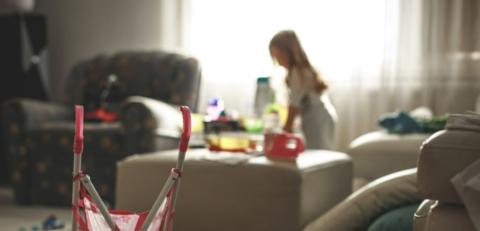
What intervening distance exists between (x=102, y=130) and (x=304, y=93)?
91 centimetres

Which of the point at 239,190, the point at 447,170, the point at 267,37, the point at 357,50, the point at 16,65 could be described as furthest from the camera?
the point at 16,65

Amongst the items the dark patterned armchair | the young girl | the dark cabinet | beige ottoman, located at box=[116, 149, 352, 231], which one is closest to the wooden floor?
the dark patterned armchair

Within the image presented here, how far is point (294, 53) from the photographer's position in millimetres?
2758

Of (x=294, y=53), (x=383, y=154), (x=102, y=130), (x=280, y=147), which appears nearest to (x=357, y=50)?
(x=294, y=53)

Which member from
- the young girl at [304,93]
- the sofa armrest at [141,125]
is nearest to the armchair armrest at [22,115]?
the sofa armrest at [141,125]

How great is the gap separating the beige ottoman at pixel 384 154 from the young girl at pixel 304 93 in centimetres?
37

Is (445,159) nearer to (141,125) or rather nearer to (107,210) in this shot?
(107,210)

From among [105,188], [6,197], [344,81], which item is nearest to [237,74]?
[344,81]

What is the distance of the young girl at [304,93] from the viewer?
2.72 metres

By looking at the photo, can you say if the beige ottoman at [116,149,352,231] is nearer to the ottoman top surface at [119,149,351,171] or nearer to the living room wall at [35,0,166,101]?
the ottoman top surface at [119,149,351,171]

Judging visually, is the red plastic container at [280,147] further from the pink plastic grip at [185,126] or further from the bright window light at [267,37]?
the bright window light at [267,37]

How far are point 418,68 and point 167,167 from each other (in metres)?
1.85

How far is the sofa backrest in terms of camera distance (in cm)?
325

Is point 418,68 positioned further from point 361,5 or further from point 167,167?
point 167,167
